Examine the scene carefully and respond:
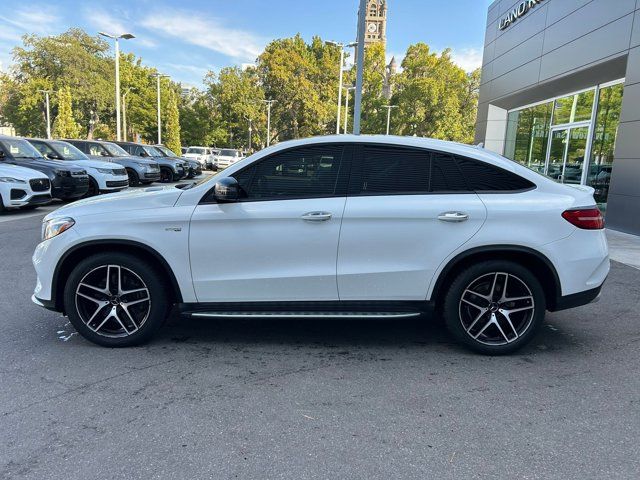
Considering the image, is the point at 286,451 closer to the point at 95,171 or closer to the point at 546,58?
the point at 95,171

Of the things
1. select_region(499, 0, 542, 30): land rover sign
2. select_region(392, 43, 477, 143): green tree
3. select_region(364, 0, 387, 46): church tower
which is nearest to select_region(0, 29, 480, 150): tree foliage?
select_region(392, 43, 477, 143): green tree

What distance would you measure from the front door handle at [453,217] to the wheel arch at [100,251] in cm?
211

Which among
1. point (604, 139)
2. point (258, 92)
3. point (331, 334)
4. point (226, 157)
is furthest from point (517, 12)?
point (258, 92)

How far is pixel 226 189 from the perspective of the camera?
3.53 metres

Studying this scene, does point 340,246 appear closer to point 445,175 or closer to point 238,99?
point 445,175

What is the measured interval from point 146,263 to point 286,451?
1914mm

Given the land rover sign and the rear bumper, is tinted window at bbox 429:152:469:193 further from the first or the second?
the land rover sign

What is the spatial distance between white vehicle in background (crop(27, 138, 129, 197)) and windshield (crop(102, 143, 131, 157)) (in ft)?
10.6

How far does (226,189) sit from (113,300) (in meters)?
1.29

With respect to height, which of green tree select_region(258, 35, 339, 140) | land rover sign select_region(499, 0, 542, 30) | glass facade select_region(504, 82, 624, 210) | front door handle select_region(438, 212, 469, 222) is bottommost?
front door handle select_region(438, 212, 469, 222)

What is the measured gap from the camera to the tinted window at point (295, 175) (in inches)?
146

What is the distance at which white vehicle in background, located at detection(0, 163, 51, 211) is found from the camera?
1040 centimetres

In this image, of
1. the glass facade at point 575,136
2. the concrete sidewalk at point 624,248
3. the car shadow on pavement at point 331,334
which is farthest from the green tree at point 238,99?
the car shadow on pavement at point 331,334

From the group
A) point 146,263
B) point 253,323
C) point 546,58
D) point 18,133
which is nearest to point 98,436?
point 146,263
